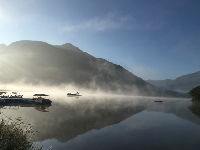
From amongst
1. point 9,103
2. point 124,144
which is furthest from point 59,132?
point 9,103

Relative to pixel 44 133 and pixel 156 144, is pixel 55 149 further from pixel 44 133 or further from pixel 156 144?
pixel 156 144

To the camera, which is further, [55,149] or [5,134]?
[55,149]

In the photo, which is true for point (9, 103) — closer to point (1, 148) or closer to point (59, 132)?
point (59, 132)

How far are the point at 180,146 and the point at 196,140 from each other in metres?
6.66

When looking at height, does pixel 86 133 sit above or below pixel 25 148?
below

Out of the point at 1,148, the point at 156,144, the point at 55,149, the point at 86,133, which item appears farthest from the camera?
the point at 86,133

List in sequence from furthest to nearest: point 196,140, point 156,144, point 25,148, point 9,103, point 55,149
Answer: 1. point 9,103
2. point 196,140
3. point 156,144
4. point 55,149
5. point 25,148

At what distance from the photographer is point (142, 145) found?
2459 centimetres

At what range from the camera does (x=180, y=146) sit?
977 inches

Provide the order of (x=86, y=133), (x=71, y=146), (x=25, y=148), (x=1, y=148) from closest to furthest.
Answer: (x=1, y=148)
(x=25, y=148)
(x=71, y=146)
(x=86, y=133)

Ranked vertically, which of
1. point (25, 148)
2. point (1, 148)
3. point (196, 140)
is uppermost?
point (1, 148)

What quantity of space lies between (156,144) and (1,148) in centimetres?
2331

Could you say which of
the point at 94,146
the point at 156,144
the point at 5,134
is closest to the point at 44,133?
the point at 94,146

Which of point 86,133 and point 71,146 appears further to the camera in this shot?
point 86,133
